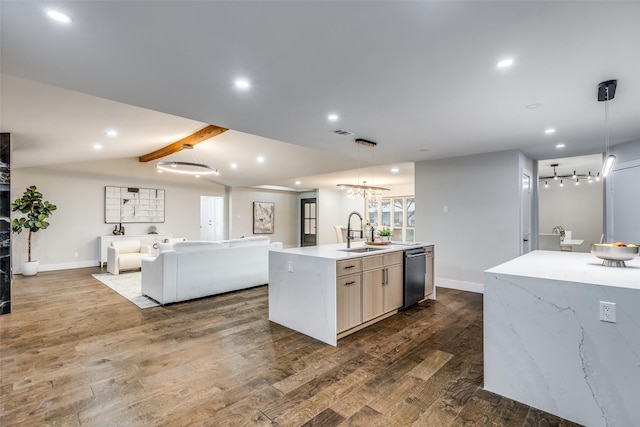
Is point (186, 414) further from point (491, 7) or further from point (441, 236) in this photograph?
point (441, 236)

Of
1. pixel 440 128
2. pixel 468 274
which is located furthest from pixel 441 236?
pixel 440 128

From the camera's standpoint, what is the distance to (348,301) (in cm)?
315

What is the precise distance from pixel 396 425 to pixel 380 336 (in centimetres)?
138

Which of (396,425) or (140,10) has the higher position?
(140,10)

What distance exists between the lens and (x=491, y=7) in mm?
1503

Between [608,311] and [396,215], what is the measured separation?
9916 mm

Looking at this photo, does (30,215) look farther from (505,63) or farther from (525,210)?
(525,210)

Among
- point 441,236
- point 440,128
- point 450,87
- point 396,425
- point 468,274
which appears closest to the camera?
point 396,425

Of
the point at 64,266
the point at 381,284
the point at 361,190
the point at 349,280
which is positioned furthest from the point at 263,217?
the point at 349,280

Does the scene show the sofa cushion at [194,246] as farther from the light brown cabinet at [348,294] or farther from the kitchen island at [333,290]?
the light brown cabinet at [348,294]

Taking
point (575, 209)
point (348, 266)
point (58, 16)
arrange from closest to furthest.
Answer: point (58, 16)
point (348, 266)
point (575, 209)

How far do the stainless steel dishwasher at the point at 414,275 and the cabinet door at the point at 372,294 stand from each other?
1.70ft

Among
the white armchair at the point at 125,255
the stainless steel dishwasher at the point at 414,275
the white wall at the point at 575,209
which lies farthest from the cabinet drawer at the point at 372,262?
the white wall at the point at 575,209

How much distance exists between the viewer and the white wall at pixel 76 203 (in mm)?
7156
